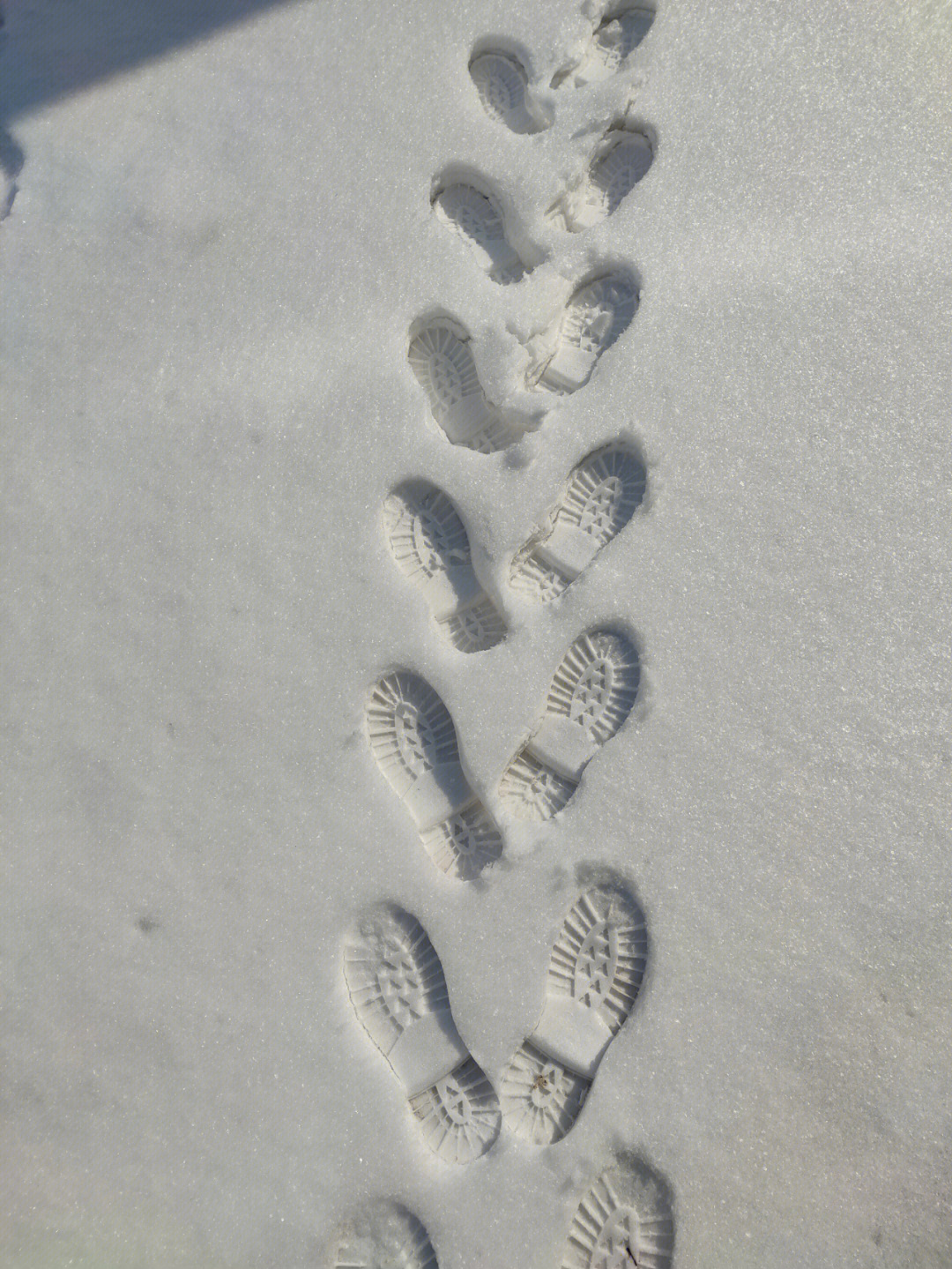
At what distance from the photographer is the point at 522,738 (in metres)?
0.93

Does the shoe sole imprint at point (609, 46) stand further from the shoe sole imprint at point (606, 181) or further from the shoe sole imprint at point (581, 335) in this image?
the shoe sole imprint at point (581, 335)

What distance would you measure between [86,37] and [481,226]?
57 centimetres

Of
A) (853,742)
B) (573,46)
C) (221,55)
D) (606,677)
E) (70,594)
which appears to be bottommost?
(70,594)

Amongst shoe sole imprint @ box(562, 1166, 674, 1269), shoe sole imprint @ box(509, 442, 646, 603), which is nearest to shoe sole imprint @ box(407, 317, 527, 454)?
shoe sole imprint @ box(509, 442, 646, 603)

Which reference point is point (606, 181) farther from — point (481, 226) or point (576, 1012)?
point (576, 1012)

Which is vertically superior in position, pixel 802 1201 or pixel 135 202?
pixel 135 202

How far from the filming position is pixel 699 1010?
0.88 m

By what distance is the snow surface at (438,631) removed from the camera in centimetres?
88

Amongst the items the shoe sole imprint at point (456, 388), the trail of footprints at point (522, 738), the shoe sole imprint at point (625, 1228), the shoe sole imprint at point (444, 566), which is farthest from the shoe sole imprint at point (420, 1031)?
the shoe sole imprint at point (456, 388)

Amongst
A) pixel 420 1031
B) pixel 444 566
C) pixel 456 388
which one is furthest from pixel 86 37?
pixel 420 1031

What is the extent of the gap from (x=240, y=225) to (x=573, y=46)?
1.55ft

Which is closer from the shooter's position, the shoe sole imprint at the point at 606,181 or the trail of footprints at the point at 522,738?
the trail of footprints at the point at 522,738

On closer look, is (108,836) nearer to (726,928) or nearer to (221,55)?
(726,928)

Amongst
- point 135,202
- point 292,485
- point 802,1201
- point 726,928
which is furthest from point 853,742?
point 135,202
